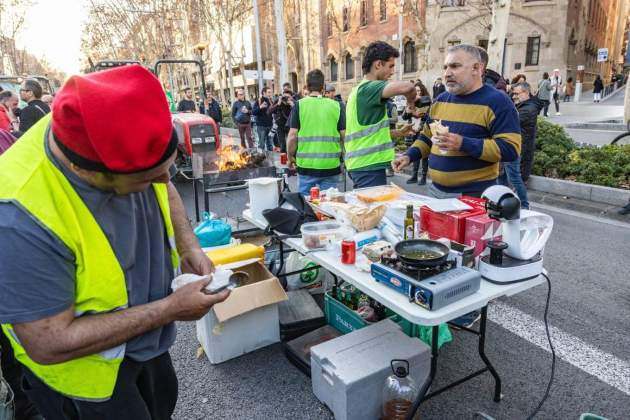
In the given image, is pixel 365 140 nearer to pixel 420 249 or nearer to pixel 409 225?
pixel 409 225

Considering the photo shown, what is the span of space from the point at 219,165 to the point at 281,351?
3.87m

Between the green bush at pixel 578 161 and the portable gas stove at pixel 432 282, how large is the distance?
20.4 feet

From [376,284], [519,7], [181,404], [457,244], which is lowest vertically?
[181,404]

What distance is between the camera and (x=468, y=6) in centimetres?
2661

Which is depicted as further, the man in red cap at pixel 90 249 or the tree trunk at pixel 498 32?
the tree trunk at pixel 498 32

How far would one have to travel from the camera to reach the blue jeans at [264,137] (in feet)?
44.0

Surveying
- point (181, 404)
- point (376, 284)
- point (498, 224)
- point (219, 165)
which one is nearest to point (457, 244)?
point (498, 224)

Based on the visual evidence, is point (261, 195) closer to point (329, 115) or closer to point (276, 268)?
point (276, 268)

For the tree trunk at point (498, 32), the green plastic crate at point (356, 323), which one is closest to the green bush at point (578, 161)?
the tree trunk at point (498, 32)

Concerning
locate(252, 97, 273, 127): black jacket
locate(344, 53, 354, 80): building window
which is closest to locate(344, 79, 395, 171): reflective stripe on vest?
locate(252, 97, 273, 127): black jacket

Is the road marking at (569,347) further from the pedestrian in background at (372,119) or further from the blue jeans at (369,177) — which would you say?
the pedestrian in background at (372,119)

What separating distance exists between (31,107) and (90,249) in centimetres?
724

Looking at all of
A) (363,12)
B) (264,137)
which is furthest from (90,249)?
(363,12)

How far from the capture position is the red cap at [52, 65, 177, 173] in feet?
3.16
